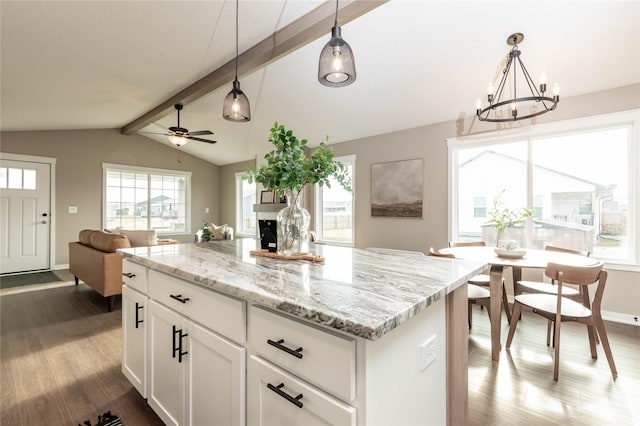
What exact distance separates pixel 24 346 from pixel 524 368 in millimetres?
4003

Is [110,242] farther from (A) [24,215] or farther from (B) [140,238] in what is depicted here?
(A) [24,215]

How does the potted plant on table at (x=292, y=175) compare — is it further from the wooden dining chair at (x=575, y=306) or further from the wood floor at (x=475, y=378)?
the wooden dining chair at (x=575, y=306)

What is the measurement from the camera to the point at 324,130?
202 inches

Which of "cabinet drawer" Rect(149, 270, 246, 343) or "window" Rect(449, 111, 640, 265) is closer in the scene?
"cabinet drawer" Rect(149, 270, 246, 343)

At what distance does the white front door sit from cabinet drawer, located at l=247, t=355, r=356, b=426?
6.68 m

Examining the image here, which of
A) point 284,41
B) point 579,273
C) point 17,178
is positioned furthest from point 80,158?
point 579,273

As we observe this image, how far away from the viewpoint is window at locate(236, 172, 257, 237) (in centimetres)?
768

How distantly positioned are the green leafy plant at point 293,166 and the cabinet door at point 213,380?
0.72 metres

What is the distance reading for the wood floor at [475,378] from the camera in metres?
1.65

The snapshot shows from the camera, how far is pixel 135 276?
1670 millimetres

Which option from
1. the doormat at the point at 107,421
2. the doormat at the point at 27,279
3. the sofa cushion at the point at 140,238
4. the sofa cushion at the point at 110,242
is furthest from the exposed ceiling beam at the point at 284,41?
the doormat at the point at 27,279

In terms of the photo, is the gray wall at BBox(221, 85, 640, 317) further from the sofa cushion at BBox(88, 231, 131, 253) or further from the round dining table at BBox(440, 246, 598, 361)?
the sofa cushion at BBox(88, 231, 131, 253)

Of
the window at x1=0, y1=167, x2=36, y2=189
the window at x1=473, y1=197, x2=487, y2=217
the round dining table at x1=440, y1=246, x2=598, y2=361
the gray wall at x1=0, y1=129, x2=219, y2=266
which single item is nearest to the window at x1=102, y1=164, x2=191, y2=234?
Result: the gray wall at x1=0, y1=129, x2=219, y2=266

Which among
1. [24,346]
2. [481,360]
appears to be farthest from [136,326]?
Answer: [481,360]
